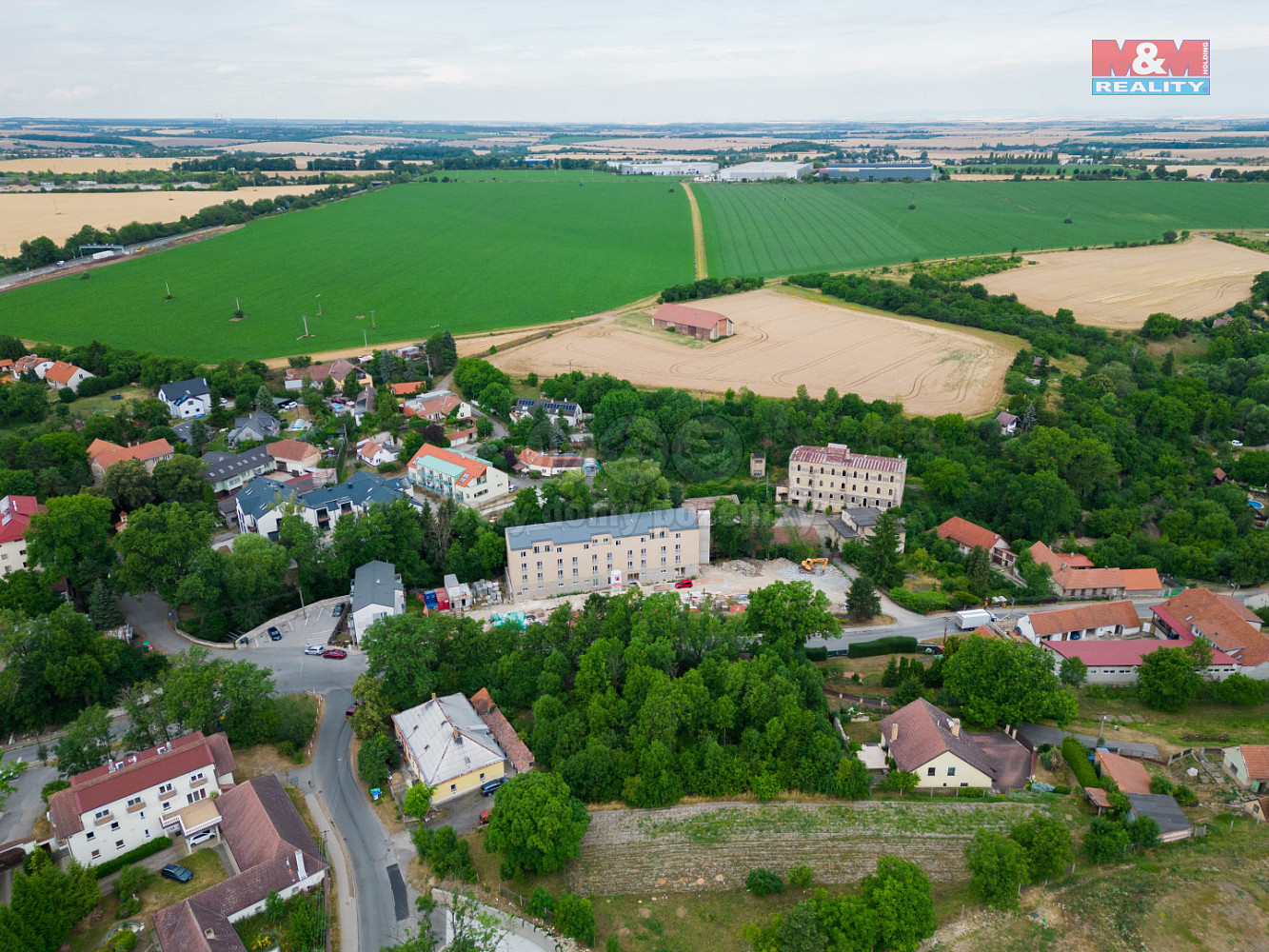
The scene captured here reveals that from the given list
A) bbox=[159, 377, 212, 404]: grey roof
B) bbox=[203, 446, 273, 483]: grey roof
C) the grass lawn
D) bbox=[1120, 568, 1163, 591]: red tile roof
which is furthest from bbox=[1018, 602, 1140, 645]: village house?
bbox=[159, 377, 212, 404]: grey roof

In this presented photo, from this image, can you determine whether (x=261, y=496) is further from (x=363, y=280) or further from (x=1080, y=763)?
(x=363, y=280)

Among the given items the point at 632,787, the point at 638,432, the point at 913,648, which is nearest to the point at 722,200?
the point at 638,432

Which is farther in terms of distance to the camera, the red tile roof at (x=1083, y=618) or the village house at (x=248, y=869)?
the red tile roof at (x=1083, y=618)

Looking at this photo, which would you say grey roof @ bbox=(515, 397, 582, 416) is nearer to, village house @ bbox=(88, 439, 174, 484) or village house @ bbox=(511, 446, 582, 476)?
village house @ bbox=(511, 446, 582, 476)

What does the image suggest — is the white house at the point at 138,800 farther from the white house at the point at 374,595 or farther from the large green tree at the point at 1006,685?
the large green tree at the point at 1006,685

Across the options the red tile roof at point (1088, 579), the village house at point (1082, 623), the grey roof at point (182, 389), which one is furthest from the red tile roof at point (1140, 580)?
the grey roof at point (182, 389)
